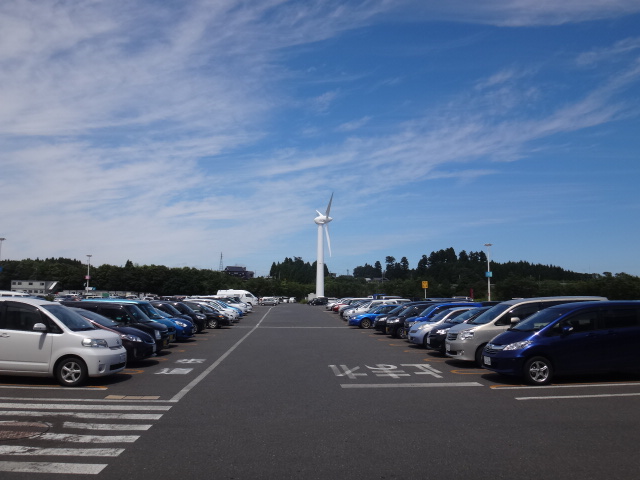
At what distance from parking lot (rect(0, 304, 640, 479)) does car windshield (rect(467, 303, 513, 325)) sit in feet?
5.41

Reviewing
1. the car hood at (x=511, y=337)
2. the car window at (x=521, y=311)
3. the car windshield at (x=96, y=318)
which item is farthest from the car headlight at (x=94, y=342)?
the car window at (x=521, y=311)

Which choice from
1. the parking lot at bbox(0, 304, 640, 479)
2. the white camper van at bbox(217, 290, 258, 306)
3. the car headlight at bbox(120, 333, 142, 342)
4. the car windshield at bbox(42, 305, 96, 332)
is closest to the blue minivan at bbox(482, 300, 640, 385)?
the parking lot at bbox(0, 304, 640, 479)

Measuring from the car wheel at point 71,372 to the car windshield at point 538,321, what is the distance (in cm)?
929

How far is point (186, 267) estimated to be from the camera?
106m

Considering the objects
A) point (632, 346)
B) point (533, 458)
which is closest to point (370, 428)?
point (533, 458)

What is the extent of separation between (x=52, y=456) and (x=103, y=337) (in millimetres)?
5614

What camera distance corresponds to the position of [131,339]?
1473 centimetres

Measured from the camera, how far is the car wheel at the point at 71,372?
1153 centimetres

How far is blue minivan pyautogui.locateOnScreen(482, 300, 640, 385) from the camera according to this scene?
39.2ft

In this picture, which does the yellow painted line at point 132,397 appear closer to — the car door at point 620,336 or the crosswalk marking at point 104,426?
the crosswalk marking at point 104,426

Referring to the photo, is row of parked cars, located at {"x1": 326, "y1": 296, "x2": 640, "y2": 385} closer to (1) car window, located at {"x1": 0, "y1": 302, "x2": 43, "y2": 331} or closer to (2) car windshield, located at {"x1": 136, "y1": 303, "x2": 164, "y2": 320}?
(1) car window, located at {"x1": 0, "y1": 302, "x2": 43, "y2": 331}

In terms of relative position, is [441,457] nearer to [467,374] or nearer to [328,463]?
[328,463]

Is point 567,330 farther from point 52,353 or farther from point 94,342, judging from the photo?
point 52,353

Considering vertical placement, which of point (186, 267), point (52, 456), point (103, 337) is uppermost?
point (186, 267)
